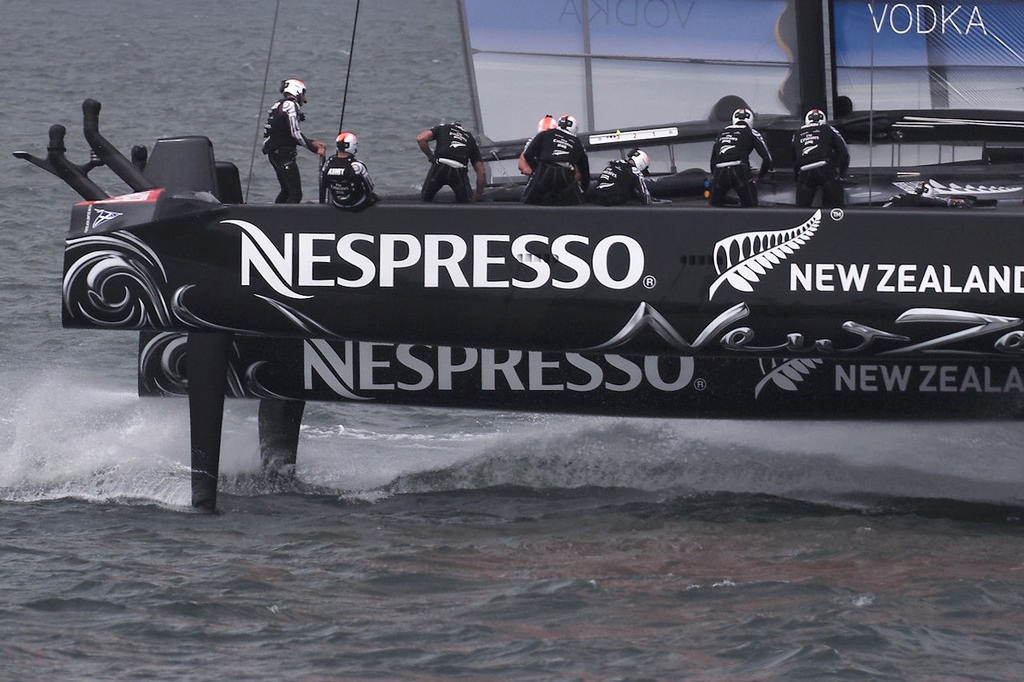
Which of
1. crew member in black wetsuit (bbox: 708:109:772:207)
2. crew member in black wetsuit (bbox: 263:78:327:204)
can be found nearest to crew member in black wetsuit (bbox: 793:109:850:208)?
crew member in black wetsuit (bbox: 708:109:772:207)

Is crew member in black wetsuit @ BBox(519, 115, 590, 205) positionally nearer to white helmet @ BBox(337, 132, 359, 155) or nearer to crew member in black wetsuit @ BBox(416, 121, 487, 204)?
crew member in black wetsuit @ BBox(416, 121, 487, 204)

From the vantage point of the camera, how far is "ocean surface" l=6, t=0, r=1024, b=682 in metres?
7.68

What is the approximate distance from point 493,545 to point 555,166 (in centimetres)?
219

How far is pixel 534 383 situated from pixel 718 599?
2.27m

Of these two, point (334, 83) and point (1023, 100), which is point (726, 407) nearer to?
point (1023, 100)

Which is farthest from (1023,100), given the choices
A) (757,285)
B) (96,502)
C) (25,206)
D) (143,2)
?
(143,2)

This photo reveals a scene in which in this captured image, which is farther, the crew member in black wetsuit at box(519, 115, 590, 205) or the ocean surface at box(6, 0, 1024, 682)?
the crew member in black wetsuit at box(519, 115, 590, 205)

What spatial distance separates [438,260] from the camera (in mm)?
9250

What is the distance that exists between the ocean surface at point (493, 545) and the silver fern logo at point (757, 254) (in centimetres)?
150

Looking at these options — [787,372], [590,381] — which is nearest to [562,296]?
[590,381]

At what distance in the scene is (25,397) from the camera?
12.3 meters

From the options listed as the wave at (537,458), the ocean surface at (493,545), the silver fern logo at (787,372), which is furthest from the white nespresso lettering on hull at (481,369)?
the wave at (537,458)

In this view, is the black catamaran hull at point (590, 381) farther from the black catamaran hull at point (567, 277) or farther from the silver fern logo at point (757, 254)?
the silver fern logo at point (757, 254)

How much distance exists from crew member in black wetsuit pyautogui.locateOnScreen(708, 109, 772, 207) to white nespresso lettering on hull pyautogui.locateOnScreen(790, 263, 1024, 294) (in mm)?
989
